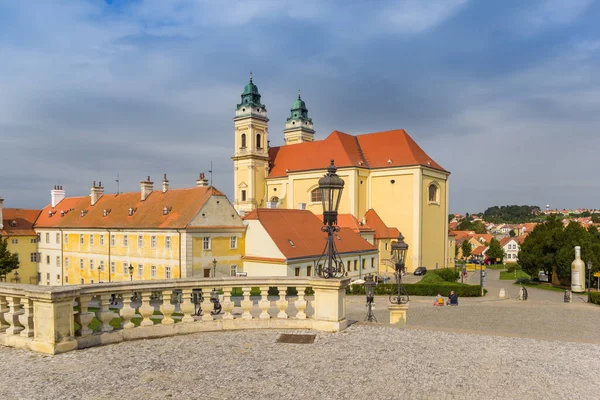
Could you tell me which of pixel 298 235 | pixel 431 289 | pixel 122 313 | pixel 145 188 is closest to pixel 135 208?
A: pixel 145 188

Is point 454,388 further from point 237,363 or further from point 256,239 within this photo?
point 256,239

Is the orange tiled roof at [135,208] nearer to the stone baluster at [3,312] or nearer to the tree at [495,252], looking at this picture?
the stone baluster at [3,312]

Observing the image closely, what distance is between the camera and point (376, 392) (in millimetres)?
5562

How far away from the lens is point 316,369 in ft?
20.8

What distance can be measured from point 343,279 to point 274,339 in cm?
173

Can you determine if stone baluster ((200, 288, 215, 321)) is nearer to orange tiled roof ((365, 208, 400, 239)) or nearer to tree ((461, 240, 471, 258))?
orange tiled roof ((365, 208, 400, 239))

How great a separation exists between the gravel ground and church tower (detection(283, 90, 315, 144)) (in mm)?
64668

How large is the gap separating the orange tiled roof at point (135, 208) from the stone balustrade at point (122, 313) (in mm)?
26006

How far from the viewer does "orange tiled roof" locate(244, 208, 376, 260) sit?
34.1m

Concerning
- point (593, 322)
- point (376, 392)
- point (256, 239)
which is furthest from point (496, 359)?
point (256, 239)

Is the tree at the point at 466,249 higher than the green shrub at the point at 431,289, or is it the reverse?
the green shrub at the point at 431,289

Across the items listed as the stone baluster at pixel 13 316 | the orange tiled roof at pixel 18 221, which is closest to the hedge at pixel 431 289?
the stone baluster at pixel 13 316

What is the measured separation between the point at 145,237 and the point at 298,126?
1575 inches

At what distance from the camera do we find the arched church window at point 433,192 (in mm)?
51219
